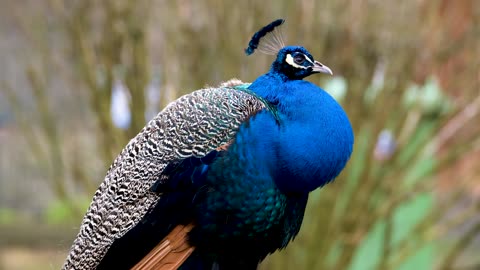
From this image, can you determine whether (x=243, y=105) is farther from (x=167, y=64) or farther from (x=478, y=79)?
(x=478, y=79)

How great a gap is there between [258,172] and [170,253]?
31 cm

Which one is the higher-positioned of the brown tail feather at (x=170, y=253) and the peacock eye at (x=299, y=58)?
the peacock eye at (x=299, y=58)

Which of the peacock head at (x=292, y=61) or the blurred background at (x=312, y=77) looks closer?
the peacock head at (x=292, y=61)

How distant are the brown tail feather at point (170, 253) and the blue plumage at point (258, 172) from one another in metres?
0.02

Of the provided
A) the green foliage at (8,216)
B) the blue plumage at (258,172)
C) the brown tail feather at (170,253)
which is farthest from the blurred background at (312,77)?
the green foliage at (8,216)

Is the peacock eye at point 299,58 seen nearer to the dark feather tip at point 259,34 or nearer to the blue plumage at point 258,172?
the blue plumage at point 258,172

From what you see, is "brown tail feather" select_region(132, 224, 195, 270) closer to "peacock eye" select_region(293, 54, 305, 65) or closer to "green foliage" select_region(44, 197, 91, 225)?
"peacock eye" select_region(293, 54, 305, 65)

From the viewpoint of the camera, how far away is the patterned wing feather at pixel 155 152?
7.13ft

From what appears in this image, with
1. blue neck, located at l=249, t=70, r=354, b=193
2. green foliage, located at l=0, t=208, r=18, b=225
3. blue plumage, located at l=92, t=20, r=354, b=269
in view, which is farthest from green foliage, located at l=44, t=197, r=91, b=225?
blue neck, located at l=249, t=70, r=354, b=193

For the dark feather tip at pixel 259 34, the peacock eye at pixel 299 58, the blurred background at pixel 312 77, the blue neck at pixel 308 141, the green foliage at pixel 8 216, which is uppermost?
the green foliage at pixel 8 216

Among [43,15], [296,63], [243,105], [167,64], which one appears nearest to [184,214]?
[243,105]

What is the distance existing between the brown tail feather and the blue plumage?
0.02 meters

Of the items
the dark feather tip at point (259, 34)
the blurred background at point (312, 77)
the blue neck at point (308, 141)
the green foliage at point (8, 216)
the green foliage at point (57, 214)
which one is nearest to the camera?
the blue neck at point (308, 141)

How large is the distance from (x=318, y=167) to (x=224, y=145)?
241 millimetres
